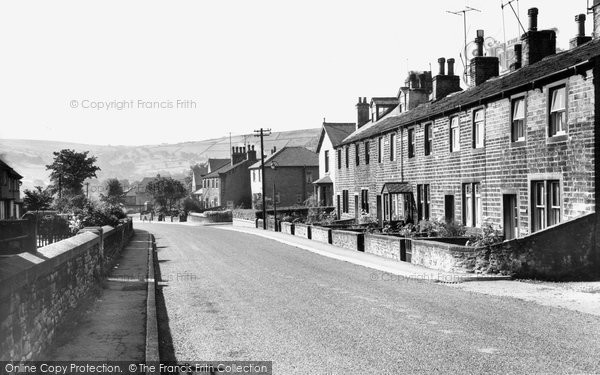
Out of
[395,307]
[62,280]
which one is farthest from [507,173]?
[62,280]

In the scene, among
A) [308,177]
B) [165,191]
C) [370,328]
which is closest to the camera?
[370,328]

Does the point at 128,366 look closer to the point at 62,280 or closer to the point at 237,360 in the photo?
the point at 237,360

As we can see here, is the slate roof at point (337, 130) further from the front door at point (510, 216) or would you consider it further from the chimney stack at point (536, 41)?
the front door at point (510, 216)

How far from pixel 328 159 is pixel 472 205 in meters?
33.5

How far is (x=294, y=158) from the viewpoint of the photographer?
75188mm

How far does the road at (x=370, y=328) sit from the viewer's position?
790 centimetres

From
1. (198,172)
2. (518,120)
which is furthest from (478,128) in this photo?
(198,172)

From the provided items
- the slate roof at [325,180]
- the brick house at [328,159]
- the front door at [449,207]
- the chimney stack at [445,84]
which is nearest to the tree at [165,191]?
the brick house at [328,159]

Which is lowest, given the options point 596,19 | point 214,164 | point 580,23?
point 214,164

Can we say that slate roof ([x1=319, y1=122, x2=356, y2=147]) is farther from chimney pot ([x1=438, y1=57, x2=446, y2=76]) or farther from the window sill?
the window sill

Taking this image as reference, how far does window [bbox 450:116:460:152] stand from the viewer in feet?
82.5

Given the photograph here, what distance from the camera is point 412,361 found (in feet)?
25.9

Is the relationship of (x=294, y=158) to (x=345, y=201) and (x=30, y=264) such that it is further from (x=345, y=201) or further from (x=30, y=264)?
(x=30, y=264)

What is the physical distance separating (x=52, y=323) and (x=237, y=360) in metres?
2.95
